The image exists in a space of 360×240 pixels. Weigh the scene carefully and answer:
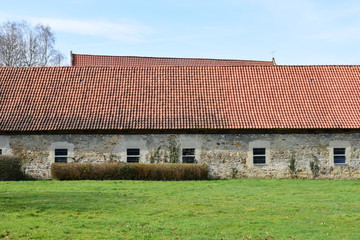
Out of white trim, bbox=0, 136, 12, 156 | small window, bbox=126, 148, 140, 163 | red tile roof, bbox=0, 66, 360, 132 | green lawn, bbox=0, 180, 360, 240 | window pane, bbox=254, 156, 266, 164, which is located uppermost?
red tile roof, bbox=0, 66, 360, 132

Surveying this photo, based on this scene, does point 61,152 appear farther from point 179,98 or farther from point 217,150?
point 217,150

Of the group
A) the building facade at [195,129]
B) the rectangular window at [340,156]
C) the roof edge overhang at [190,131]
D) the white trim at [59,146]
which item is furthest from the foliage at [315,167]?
the white trim at [59,146]

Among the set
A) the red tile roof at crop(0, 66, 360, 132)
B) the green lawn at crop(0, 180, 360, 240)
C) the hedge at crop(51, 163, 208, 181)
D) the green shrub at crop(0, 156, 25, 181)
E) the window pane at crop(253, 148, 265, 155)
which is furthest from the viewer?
the red tile roof at crop(0, 66, 360, 132)

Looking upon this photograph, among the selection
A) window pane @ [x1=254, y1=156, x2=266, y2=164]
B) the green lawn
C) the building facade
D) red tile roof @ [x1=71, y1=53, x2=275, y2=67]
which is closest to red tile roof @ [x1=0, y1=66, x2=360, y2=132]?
the building facade

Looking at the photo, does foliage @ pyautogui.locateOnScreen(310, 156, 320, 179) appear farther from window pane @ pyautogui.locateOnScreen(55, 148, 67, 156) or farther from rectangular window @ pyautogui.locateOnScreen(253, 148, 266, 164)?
window pane @ pyautogui.locateOnScreen(55, 148, 67, 156)

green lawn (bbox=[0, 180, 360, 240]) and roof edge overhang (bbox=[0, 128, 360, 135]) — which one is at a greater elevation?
roof edge overhang (bbox=[0, 128, 360, 135])

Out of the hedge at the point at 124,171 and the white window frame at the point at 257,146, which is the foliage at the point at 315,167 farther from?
the hedge at the point at 124,171

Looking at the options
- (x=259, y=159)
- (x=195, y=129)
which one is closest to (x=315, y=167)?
(x=259, y=159)

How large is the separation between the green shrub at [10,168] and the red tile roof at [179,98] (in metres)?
1.95

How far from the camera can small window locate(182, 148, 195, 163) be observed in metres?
28.0

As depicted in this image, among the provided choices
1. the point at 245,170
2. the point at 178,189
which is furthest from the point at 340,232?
the point at 245,170

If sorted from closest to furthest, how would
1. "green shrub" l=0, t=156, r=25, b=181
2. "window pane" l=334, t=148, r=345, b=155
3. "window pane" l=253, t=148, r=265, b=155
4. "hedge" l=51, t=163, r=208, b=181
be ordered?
1. "green shrub" l=0, t=156, r=25, b=181
2. "hedge" l=51, t=163, r=208, b=181
3. "window pane" l=253, t=148, r=265, b=155
4. "window pane" l=334, t=148, r=345, b=155

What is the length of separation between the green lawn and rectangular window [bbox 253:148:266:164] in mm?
4569

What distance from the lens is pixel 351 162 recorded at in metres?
28.1
